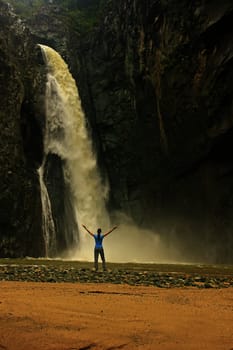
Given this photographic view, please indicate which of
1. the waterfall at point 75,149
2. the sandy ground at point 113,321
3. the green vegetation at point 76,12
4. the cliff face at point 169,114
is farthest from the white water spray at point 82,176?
the sandy ground at point 113,321

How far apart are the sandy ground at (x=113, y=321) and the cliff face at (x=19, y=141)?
1910 cm

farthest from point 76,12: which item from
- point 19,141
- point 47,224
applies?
point 47,224

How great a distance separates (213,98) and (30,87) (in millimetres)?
12619

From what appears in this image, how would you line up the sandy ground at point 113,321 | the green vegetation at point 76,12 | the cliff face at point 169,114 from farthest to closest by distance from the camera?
the green vegetation at point 76,12 < the cliff face at point 169,114 < the sandy ground at point 113,321

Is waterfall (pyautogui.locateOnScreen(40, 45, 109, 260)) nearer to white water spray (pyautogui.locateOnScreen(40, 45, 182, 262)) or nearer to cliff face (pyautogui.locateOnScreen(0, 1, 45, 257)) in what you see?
white water spray (pyautogui.locateOnScreen(40, 45, 182, 262))

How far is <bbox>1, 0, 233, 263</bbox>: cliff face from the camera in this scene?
28938mm

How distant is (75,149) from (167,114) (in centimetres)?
808

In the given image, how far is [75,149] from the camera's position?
118 feet

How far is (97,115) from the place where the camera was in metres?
37.1

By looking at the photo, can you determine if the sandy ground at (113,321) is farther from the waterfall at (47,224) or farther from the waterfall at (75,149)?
the waterfall at (75,149)

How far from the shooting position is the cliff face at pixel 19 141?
27375mm

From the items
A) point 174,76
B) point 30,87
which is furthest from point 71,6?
point 174,76

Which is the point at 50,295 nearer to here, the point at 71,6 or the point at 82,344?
the point at 82,344

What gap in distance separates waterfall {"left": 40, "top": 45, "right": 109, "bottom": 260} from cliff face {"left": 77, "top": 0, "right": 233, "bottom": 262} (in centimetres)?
112
